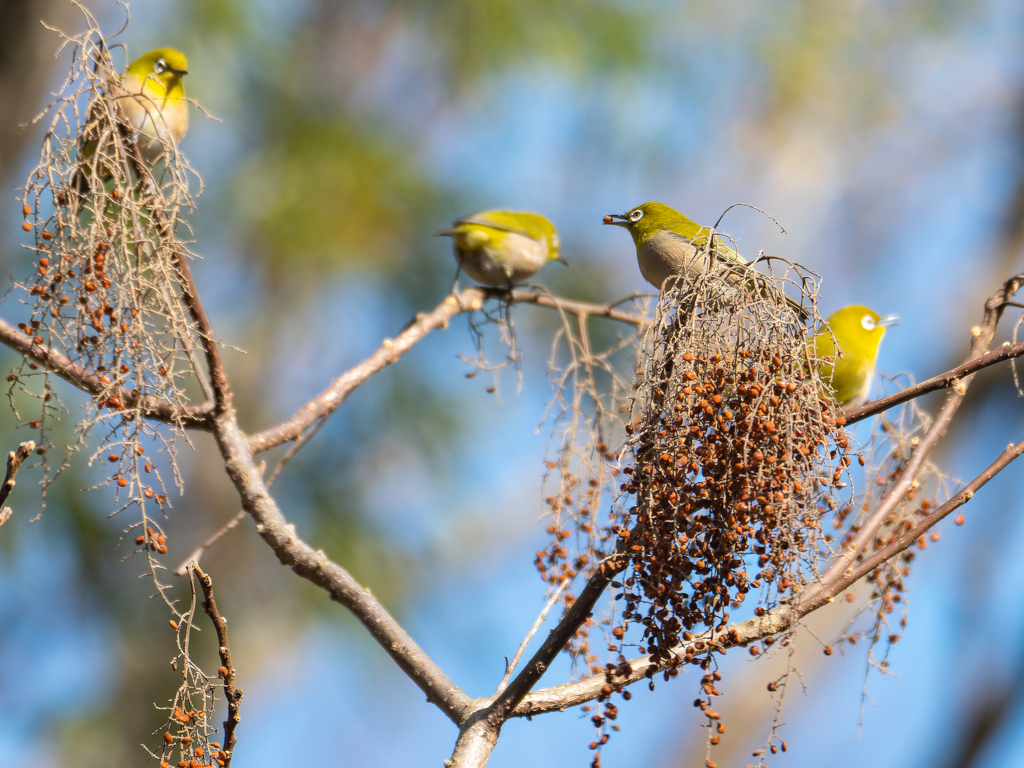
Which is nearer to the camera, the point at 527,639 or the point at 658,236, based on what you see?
the point at 527,639

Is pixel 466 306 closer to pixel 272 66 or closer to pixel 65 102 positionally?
pixel 65 102

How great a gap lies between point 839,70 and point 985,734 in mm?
9371

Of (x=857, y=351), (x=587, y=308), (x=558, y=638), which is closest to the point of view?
(x=558, y=638)

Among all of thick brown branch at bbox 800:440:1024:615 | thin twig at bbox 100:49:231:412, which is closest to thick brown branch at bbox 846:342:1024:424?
thick brown branch at bbox 800:440:1024:615

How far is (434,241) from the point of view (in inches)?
354

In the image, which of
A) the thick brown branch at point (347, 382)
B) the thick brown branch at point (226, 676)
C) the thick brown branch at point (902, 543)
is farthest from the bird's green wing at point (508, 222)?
the thick brown branch at point (226, 676)

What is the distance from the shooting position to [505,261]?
16.0ft

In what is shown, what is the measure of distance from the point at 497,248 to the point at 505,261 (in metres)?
0.09

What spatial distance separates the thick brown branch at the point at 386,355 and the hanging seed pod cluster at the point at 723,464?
1.04m

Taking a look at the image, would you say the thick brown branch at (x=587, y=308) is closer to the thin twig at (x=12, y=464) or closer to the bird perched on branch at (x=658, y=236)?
the bird perched on branch at (x=658, y=236)

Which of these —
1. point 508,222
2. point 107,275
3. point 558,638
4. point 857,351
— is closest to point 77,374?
point 107,275

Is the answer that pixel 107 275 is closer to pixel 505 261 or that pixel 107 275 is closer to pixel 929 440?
pixel 929 440

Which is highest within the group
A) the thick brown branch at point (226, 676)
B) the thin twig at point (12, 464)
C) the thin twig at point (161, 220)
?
the thin twig at point (161, 220)

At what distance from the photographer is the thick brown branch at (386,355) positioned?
8.42ft
